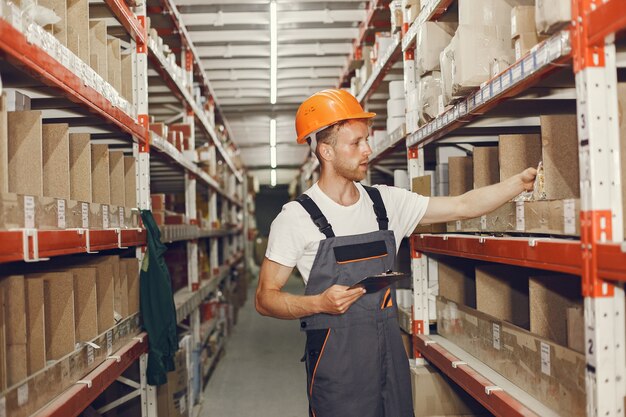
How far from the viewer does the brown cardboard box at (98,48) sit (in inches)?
121

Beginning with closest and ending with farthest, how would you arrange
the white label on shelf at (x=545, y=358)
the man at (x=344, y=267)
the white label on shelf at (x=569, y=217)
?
the white label on shelf at (x=569, y=217), the white label on shelf at (x=545, y=358), the man at (x=344, y=267)

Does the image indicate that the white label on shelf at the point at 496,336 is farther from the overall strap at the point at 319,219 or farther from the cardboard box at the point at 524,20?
the cardboard box at the point at 524,20

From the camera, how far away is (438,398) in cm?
343

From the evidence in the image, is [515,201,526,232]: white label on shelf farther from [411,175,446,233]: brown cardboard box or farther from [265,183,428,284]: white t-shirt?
[411,175,446,233]: brown cardboard box

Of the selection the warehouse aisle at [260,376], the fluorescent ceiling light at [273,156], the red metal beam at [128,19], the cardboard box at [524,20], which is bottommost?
the warehouse aisle at [260,376]

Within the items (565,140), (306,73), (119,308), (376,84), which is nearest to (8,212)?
(119,308)

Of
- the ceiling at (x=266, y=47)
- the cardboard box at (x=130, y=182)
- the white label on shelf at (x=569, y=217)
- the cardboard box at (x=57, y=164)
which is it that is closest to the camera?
the white label on shelf at (x=569, y=217)

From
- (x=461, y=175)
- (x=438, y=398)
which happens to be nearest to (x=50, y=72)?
(x=461, y=175)

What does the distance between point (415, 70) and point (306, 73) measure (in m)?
3.86

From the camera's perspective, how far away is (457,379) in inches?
110

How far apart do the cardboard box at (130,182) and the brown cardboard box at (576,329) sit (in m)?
2.69

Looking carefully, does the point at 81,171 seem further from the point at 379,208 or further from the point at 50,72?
the point at 379,208

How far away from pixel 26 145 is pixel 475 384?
6.81ft

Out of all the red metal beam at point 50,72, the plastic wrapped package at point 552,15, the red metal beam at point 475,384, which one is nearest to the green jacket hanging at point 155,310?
the red metal beam at point 50,72
